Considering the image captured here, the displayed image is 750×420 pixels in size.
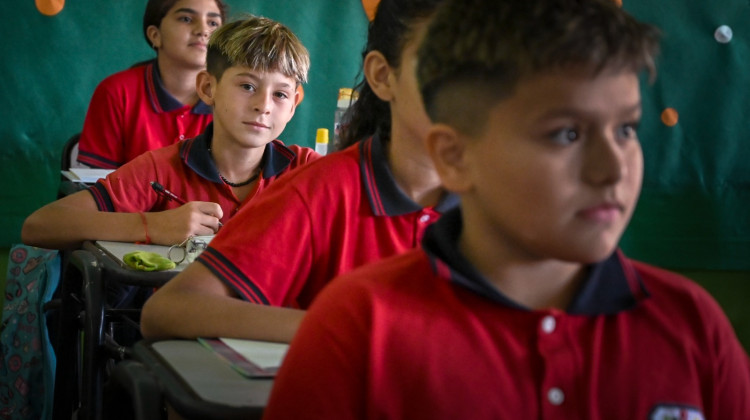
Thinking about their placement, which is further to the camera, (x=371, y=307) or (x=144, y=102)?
(x=144, y=102)

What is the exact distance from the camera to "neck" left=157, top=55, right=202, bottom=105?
3043mm

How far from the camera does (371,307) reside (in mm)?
731

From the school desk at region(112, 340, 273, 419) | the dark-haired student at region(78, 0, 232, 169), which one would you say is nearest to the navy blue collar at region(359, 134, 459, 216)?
the school desk at region(112, 340, 273, 419)

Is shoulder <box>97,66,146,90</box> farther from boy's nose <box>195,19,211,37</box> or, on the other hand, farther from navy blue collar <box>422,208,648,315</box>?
navy blue collar <box>422,208,648,315</box>

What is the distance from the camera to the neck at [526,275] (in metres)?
0.78

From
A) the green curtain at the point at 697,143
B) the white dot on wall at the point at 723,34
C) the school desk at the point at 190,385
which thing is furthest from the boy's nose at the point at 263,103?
the white dot on wall at the point at 723,34

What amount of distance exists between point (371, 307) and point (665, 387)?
26 centimetres

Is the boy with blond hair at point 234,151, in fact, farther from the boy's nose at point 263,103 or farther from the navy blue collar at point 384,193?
the navy blue collar at point 384,193

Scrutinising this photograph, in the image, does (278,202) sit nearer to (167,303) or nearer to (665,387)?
(167,303)

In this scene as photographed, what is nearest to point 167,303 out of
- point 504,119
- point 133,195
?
point 504,119

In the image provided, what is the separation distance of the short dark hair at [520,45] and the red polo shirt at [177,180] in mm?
1375

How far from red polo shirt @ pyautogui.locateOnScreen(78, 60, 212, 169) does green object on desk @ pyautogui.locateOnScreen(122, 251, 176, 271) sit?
1.35 m

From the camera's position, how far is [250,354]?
1042 millimetres

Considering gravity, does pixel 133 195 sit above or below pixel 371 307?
below
